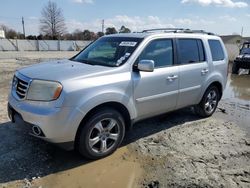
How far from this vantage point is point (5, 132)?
15.8ft

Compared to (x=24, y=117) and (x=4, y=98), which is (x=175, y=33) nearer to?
(x=24, y=117)

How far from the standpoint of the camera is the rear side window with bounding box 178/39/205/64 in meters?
5.04

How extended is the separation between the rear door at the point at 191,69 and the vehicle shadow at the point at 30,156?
3.05 ft

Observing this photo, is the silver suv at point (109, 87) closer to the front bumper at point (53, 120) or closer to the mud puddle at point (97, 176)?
the front bumper at point (53, 120)

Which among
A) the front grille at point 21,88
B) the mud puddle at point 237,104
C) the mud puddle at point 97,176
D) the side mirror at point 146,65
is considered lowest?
the mud puddle at point 237,104

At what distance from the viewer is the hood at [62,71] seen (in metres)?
3.62

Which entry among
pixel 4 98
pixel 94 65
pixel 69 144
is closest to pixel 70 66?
pixel 94 65

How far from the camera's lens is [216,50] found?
598cm

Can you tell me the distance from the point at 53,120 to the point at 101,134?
0.84 metres

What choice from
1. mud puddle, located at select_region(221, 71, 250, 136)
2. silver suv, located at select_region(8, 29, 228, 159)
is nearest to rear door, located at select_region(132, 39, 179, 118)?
silver suv, located at select_region(8, 29, 228, 159)

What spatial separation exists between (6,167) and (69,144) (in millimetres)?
939

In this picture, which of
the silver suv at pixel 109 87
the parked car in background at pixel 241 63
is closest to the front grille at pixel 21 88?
the silver suv at pixel 109 87

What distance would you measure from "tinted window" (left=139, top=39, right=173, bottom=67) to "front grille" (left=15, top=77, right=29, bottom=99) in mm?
1807

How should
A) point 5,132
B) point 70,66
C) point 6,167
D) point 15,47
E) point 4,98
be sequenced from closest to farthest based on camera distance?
point 6,167 → point 70,66 → point 5,132 → point 4,98 → point 15,47
